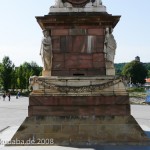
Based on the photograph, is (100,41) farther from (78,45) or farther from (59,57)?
(59,57)

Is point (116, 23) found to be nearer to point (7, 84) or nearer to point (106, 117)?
point (106, 117)

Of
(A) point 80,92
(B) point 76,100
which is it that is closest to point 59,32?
(A) point 80,92

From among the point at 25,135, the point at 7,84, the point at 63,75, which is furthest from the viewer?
the point at 7,84

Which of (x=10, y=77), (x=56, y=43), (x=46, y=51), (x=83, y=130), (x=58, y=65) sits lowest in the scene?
(x=83, y=130)

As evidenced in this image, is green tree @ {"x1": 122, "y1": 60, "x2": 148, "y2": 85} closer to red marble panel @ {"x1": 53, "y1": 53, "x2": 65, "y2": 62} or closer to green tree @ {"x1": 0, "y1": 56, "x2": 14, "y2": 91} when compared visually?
green tree @ {"x1": 0, "y1": 56, "x2": 14, "y2": 91}

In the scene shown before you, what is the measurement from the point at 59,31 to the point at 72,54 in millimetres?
968

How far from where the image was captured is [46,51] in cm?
1291

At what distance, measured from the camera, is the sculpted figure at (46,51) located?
1290cm

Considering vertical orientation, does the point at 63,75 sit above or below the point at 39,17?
below

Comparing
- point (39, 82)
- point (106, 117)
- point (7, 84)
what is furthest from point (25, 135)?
point (7, 84)

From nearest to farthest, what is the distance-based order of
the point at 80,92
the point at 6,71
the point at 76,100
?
the point at 76,100
the point at 80,92
the point at 6,71

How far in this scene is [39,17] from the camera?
12922mm

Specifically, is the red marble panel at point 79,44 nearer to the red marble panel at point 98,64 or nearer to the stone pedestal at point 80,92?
the stone pedestal at point 80,92

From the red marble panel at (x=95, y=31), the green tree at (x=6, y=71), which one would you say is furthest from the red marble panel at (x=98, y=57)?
the green tree at (x=6, y=71)
